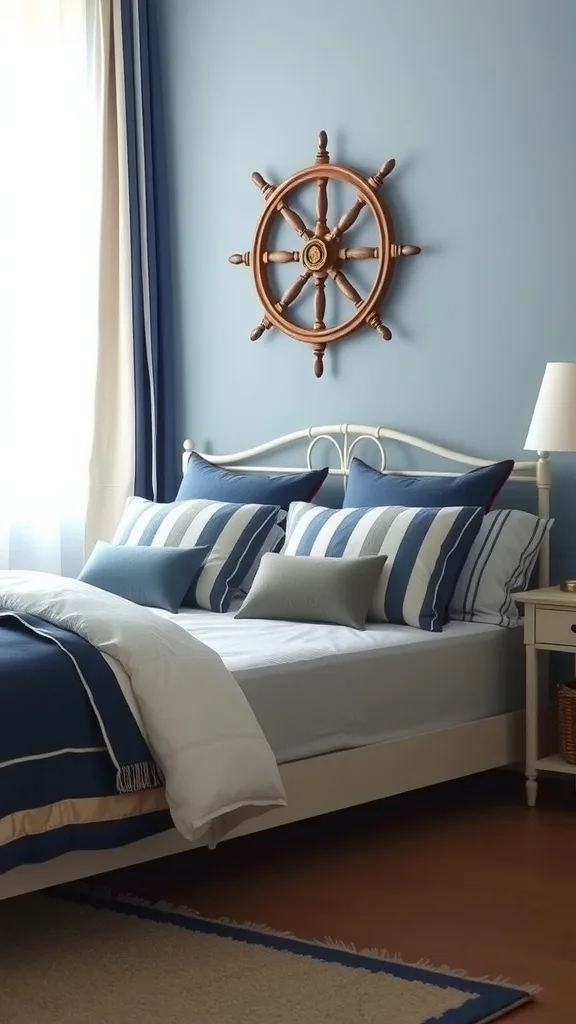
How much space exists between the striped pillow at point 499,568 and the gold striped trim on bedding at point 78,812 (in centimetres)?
131

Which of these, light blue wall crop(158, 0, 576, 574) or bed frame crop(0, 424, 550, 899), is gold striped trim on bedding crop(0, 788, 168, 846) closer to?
bed frame crop(0, 424, 550, 899)

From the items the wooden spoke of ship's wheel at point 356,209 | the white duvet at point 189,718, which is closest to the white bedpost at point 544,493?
the wooden spoke of ship's wheel at point 356,209

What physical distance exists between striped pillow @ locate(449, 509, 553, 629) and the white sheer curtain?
1687mm

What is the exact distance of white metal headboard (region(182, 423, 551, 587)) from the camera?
4.00 meters

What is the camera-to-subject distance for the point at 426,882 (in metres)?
3.19

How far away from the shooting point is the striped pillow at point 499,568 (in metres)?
3.89

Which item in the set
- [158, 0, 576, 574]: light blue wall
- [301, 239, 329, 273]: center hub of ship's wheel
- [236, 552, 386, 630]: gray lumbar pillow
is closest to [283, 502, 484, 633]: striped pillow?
[236, 552, 386, 630]: gray lumbar pillow

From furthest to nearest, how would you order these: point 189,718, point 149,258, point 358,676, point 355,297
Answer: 1. point 149,258
2. point 355,297
3. point 358,676
4. point 189,718

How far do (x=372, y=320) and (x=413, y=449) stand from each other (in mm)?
435

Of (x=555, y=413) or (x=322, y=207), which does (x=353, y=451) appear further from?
(x=555, y=413)

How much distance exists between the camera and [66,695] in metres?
2.81

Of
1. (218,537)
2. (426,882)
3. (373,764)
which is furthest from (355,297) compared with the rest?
(426,882)

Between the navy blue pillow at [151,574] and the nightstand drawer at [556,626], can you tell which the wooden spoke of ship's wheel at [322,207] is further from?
the nightstand drawer at [556,626]

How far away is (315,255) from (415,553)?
4.22 feet
